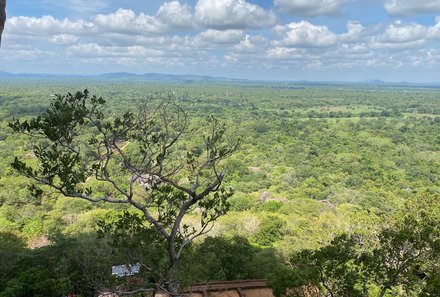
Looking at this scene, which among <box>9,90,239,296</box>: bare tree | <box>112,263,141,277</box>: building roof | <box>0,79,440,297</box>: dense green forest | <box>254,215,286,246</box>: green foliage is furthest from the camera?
<box>254,215,286,246</box>: green foliage

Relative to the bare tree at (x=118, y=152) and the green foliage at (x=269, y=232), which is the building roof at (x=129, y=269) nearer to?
the bare tree at (x=118, y=152)

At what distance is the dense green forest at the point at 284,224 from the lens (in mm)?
7980

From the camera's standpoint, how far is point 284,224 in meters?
24.9

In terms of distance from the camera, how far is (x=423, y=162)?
57.2 metres

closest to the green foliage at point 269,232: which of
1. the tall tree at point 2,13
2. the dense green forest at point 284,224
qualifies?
the dense green forest at point 284,224

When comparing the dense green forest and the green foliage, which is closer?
the dense green forest

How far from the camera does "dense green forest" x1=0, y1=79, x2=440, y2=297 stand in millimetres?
A: 7980

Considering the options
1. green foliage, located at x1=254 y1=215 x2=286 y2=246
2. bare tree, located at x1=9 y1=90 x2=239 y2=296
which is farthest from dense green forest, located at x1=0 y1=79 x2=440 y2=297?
bare tree, located at x1=9 y1=90 x2=239 y2=296

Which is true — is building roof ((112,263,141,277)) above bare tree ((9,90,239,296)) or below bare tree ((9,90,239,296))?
below

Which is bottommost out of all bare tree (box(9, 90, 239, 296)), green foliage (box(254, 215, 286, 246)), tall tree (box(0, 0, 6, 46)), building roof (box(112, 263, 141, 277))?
green foliage (box(254, 215, 286, 246))

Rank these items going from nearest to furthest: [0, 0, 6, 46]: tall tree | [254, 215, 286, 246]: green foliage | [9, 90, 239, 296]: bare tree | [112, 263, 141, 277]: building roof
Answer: [9, 90, 239, 296]: bare tree < [0, 0, 6, 46]: tall tree < [112, 263, 141, 277]: building roof < [254, 215, 286, 246]: green foliage

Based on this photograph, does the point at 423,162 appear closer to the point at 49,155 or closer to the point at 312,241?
the point at 312,241

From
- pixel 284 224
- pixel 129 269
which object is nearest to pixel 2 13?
pixel 129 269

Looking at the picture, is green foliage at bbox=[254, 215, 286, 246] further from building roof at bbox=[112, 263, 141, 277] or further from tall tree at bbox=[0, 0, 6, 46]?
tall tree at bbox=[0, 0, 6, 46]
